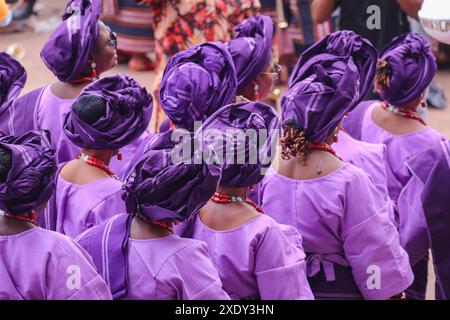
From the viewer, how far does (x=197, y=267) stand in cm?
306

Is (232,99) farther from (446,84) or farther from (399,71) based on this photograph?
(446,84)

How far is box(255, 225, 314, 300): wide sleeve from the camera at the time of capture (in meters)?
3.27

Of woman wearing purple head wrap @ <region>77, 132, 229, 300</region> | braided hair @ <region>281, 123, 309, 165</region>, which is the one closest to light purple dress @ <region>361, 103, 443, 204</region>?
braided hair @ <region>281, 123, 309, 165</region>

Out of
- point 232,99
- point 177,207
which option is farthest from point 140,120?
point 177,207

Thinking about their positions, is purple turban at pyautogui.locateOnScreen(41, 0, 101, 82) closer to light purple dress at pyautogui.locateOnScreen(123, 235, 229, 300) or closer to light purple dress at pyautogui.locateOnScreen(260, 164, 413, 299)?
light purple dress at pyautogui.locateOnScreen(260, 164, 413, 299)

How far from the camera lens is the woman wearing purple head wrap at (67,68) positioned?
438 cm

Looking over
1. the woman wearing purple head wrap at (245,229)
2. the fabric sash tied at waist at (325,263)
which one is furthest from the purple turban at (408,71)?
the woman wearing purple head wrap at (245,229)

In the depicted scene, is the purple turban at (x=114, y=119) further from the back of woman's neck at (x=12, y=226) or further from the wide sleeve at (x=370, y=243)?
the wide sleeve at (x=370, y=243)

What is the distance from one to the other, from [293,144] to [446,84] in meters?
5.52

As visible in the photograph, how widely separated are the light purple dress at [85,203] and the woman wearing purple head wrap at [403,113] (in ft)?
4.23

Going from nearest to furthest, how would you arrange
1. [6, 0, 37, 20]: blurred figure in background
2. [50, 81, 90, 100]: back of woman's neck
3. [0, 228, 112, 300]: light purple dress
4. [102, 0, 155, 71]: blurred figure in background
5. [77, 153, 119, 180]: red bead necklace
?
[0, 228, 112, 300]: light purple dress
[77, 153, 119, 180]: red bead necklace
[50, 81, 90, 100]: back of woman's neck
[102, 0, 155, 71]: blurred figure in background
[6, 0, 37, 20]: blurred figure in background

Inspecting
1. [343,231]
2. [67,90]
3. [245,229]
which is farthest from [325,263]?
[67,90]

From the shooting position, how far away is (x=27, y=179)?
3.05 m

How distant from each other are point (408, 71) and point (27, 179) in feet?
6.74
